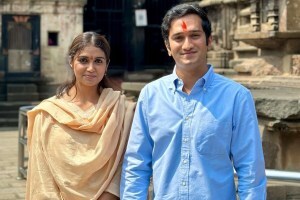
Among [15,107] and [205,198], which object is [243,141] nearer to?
[205,198]

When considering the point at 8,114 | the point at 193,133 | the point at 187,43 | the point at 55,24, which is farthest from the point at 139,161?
the point at 55,24

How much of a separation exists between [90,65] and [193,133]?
743 mm

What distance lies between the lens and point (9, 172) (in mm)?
8047

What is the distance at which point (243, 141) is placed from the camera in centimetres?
236

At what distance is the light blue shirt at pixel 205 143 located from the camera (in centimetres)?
235

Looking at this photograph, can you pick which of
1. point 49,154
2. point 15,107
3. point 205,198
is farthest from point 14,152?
point 205,198

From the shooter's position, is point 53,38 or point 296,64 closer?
point 296,64

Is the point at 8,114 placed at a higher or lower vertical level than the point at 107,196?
lower

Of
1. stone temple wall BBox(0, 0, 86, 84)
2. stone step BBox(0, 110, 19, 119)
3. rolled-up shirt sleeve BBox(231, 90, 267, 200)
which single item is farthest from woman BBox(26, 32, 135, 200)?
stone temple wall BBox(0, 0, 86, 84)

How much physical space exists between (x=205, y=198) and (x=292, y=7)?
446cm

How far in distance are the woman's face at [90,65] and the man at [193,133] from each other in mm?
386

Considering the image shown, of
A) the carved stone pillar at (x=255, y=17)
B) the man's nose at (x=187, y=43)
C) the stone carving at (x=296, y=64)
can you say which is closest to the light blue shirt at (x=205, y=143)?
the man's nose at (x=187, y=43)

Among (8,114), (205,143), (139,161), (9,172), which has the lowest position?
(9,172)

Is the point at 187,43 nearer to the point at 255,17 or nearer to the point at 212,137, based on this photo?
the point at 212,137
